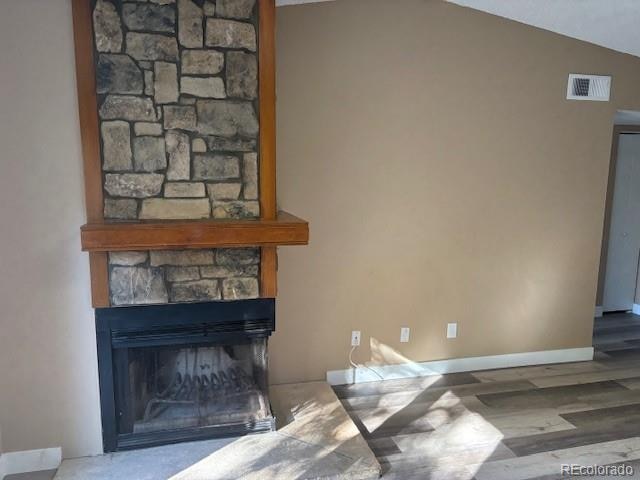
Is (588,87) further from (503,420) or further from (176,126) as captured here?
(176,126)

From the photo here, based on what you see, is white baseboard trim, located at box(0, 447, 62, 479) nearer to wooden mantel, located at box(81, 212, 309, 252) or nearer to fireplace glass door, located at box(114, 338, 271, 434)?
fireplace glass door, located at box(114, 338, 271, 434)

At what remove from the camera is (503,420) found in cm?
288

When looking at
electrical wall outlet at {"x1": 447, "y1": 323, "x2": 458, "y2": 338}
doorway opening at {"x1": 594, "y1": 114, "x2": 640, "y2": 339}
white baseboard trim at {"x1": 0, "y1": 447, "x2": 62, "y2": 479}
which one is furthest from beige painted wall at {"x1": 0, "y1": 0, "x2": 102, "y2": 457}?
doorway opening at {"x1": 594, "y1": 114, "x2": 640, "y2": 339}

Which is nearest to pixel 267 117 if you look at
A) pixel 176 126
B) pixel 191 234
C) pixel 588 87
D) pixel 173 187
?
pixel 176 126

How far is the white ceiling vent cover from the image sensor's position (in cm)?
345

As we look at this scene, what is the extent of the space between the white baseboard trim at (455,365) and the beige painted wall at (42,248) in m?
1.66

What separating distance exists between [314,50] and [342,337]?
6.33 feet

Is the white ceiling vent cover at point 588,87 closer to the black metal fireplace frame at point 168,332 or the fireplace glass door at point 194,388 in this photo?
the black metal fireplace frame at point 168,332

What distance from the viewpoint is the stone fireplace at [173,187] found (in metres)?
2.12

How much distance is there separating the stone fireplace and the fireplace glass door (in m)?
0.01

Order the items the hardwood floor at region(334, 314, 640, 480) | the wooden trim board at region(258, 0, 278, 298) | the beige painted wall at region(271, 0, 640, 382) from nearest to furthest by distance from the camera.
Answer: the wooden trim board at region(258, 0, 278, 298) → the hardwood floor at region(334, 314, 640, 480) → the beige painted wall at region(271, 0, 640, 382)

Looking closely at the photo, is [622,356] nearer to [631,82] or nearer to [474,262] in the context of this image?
[474,262]

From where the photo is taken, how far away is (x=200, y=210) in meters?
2.29

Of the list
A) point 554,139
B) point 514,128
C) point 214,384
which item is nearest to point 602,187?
point 554,139
